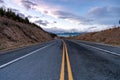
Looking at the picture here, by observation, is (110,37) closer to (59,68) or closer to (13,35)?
(13,35)

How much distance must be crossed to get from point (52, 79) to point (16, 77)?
132cm

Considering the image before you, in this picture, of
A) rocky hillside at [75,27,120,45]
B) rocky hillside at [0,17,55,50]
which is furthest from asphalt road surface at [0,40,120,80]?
rocky hillside at [75,27,120,45]

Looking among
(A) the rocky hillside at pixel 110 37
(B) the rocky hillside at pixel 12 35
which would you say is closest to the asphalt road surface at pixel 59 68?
(B) the rocky hillside at pixel 12 35

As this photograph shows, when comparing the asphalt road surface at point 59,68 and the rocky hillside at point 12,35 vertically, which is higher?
the rocky hillside at point 12,35

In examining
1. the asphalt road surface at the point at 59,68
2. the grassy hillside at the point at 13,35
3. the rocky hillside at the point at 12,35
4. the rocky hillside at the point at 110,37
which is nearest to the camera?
the asphalt road surface at the point at 59,68

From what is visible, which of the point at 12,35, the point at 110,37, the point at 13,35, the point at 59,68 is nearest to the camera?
the point at 59,68

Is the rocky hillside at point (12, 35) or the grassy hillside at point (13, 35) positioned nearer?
the rocky hillside at point (12, 35)

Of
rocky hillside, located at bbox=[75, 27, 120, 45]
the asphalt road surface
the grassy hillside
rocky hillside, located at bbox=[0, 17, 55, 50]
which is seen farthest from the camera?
rocky hillside, located at bbox=[75, 27, 120, 45]

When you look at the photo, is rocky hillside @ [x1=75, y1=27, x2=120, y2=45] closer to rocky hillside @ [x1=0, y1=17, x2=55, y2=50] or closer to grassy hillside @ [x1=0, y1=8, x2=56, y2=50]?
grassy hillside @ [x1=0, y1=8, x2=56, y2=50]

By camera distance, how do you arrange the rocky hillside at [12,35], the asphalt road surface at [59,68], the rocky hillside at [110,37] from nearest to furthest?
the asphalt road surface at [59,68] → the rocky hillside at [12,35] → the rocky hillside at [110,37]

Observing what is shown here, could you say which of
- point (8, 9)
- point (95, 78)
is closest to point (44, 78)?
point (95, 78)

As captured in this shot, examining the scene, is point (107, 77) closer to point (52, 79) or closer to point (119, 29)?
point (52, 79)

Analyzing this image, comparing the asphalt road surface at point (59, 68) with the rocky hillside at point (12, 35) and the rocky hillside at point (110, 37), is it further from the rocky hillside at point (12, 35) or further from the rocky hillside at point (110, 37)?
the rocky hillside at point (110, 37)

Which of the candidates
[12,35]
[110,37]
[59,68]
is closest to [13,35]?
[12,35]
